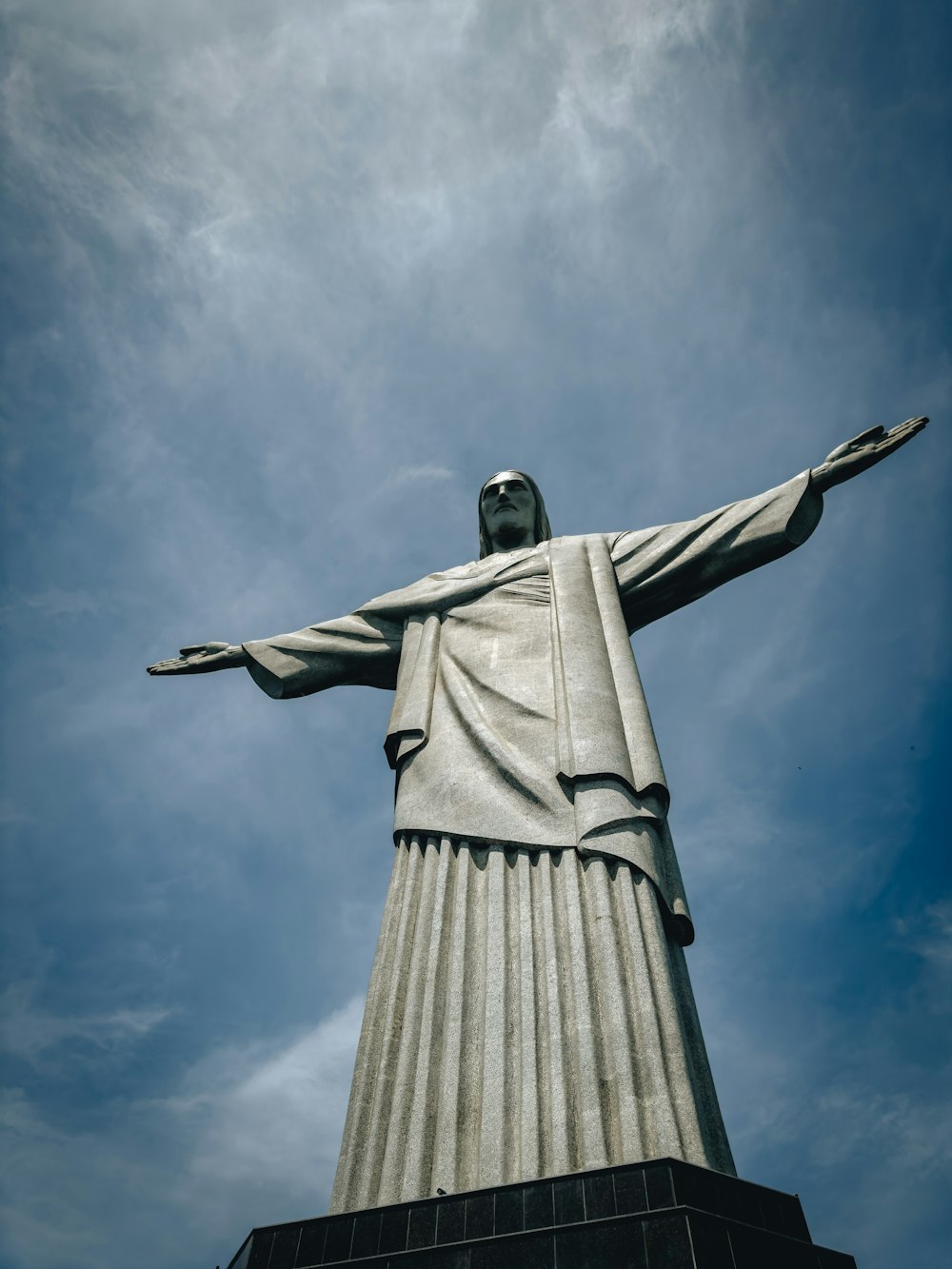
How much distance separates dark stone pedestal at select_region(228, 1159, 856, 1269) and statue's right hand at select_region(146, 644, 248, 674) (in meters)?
5.94

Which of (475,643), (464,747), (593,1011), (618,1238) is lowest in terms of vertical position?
(618,1238)

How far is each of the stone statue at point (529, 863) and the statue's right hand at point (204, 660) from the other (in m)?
0.02

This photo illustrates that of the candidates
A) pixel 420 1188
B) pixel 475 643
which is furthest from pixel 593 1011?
pixel 475 643

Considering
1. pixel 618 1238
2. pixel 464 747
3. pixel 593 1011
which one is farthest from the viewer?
pixel 464 747

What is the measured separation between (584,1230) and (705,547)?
20.4ft

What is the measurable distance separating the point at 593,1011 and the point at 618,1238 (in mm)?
1565

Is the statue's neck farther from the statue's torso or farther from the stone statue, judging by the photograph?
the statue's torso

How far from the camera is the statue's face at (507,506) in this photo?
11.5m

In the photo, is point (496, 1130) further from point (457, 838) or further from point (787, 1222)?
point (457, 838)

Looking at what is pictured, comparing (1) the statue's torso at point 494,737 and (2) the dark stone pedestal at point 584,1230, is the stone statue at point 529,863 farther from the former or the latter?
(2) the dark stone pedestal at point 584,1230

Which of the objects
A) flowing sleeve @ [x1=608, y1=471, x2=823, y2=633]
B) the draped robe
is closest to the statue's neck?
the draped robe

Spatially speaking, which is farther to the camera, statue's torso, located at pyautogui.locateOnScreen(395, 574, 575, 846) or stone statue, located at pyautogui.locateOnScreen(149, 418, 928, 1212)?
statue's torso, located at pyautogui.locateOnScreen(395, 574, 575, 846)

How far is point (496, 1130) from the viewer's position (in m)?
5.88

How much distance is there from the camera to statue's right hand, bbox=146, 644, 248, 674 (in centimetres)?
1049
